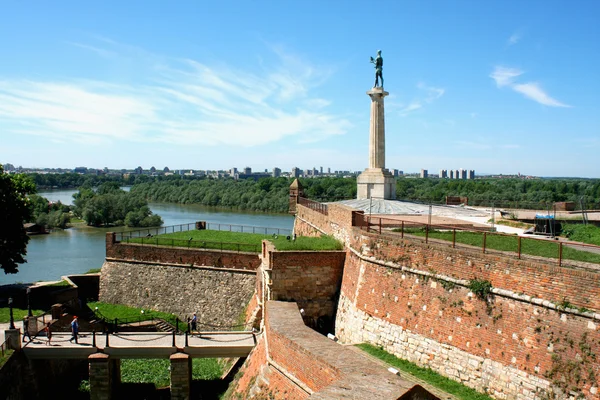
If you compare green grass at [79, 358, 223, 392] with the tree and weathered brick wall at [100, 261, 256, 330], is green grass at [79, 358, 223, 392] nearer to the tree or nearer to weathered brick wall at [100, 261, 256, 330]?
weathered brick wall at [100, 261, 256, 330]

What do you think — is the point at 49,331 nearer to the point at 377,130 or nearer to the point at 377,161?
the point at 377,161

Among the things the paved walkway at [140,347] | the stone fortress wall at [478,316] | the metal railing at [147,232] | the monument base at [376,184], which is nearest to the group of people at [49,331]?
the paved walkway at [140,347]

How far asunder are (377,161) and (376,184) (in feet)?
3.59

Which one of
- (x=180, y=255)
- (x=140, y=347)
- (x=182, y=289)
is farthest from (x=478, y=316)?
(x=180, y=255)

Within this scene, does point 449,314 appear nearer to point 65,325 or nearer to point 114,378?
point 114,378

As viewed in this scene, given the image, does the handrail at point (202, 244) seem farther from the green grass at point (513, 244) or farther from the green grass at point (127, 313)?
the green grass at point (513, 244)

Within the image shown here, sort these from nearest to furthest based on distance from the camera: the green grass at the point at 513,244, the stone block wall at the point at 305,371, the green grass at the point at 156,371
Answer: the stone block wall at the point at 305,371, the green grass at the point at 513,244, the green grass at the point at 156,371

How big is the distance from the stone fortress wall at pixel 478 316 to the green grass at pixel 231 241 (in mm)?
1662

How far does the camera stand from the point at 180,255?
24.0 meters

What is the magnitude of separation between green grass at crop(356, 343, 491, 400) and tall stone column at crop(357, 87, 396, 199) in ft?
36.7

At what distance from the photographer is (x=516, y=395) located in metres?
9.27

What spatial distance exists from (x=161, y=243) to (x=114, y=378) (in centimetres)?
1031

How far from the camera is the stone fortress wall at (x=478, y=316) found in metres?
8.48

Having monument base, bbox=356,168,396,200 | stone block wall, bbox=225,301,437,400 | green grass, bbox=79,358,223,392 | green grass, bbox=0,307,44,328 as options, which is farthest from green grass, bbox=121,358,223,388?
monument base, bbox=356,168,396,200
